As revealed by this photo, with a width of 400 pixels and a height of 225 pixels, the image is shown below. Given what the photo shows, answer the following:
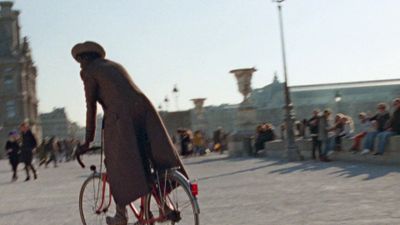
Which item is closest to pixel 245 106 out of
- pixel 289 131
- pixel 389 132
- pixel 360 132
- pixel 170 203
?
pixel 289 131

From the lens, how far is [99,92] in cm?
635

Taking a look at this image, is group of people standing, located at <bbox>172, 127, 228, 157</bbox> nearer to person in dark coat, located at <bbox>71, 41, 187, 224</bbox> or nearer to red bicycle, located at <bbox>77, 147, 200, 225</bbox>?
red bicycle, located at <bbox>77, 147, 200, 225</bbox>

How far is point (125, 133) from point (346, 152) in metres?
13.8

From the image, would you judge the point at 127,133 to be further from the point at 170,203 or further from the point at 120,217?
the point at 120,217

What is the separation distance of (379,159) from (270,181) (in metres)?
3.82

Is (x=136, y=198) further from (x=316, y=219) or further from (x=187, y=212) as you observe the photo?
(x=316, y=219)

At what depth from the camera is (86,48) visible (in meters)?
6.41

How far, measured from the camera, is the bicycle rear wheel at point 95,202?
22.2ft

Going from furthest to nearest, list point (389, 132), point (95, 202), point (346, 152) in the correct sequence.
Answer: point (346, 152)
point (389, 132)
point (95, 202)

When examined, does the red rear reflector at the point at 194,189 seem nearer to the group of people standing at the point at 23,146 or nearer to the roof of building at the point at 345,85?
the group of people standing at the point at 23,146

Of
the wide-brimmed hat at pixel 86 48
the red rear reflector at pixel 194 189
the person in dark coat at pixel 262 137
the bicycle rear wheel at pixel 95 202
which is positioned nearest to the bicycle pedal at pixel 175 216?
the red rear reflector at pixel 194 189

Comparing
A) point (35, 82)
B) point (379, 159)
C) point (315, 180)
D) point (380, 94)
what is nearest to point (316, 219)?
point (315, 180)

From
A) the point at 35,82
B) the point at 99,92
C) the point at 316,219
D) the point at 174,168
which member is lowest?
the point at 316,219

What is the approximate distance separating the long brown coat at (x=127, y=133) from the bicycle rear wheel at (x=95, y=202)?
59 cm
